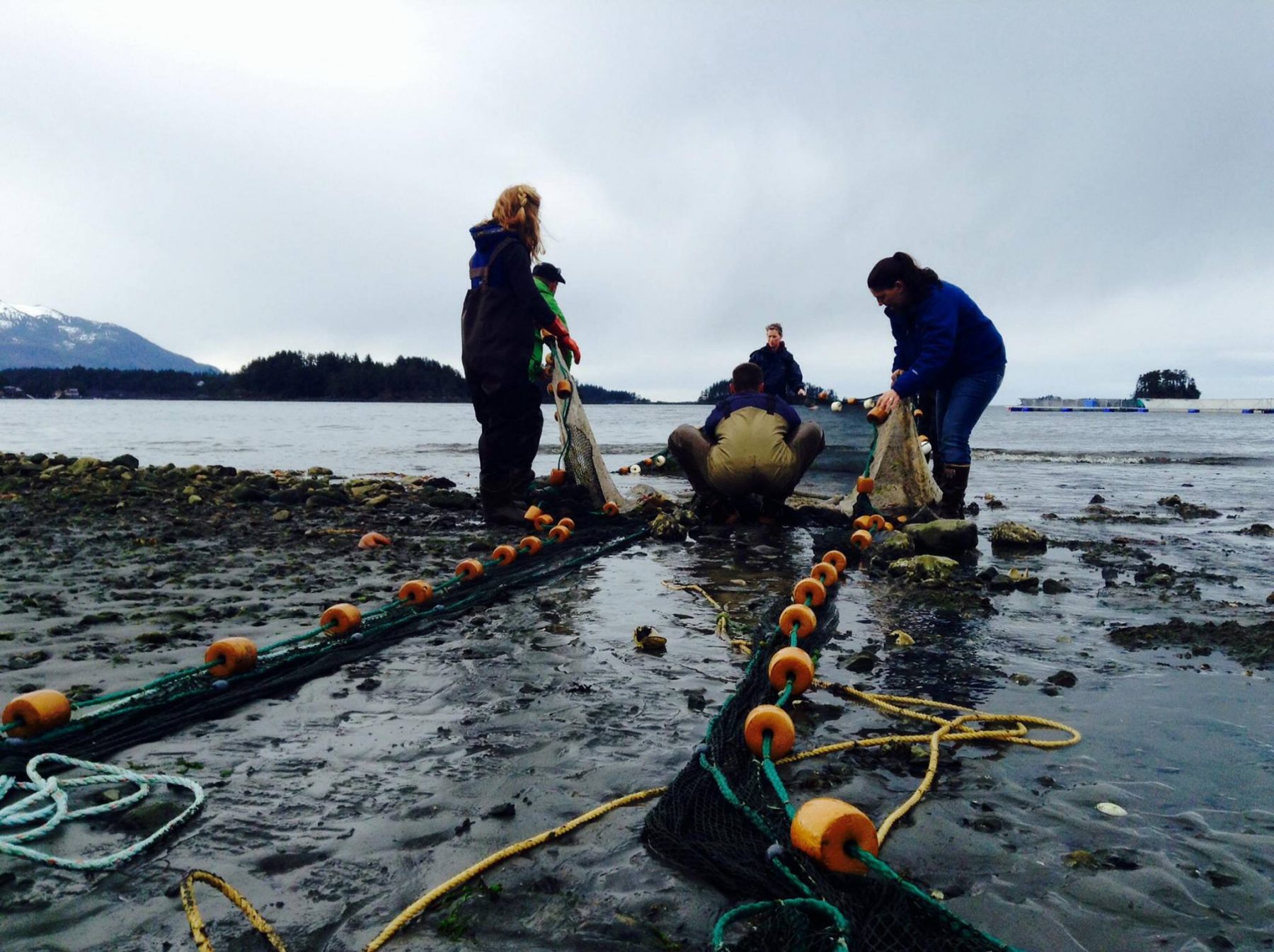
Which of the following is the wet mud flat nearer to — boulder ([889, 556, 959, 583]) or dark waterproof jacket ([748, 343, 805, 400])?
boulder ([889, 556, 959, 583])

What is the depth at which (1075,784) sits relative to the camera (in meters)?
2.66

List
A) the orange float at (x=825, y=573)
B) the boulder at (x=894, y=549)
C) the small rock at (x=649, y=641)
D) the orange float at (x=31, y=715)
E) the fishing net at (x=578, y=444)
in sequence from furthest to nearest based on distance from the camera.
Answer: the fishing net at (x=578, y=444), the boulder at (x=894, y=549), the orange float at (x=825, y=573), the small rock at (x=649, y=641), the orange float at (x=31, y=715)

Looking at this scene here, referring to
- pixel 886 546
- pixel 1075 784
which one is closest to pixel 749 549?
pixel 886 546

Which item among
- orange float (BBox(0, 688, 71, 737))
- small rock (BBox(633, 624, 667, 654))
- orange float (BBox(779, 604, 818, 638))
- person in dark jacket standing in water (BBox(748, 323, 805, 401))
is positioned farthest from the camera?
person in dark jacket standing in water (BBox(748, 323, 805, 401))

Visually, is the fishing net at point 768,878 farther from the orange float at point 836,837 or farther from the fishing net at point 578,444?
the fishing net at point 578,444

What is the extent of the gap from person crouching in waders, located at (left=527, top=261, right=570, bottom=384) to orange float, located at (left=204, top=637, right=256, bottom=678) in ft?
17.0

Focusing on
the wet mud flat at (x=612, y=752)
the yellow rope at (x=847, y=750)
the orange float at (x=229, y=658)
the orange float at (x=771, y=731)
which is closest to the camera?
the yellow rope at (x=847, y=750)

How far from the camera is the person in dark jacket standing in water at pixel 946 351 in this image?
763 cm

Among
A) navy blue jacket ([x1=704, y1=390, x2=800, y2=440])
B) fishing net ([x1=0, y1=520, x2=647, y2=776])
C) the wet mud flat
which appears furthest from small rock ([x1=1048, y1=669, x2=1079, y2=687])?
navy blue jacket ([x1=704, y1=390, x2=800, y2=440])

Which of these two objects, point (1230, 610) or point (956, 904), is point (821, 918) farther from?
point (1230, 610)

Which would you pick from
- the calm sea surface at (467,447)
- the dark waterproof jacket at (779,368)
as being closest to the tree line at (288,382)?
the calm sea surface at (467,447)

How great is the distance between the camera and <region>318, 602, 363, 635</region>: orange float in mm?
4277

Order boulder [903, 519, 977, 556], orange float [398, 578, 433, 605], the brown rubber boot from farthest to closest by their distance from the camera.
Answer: the brown rubber boot < boulder [903, 519, 977, 556] < orange float [398, 578, 433, 605]

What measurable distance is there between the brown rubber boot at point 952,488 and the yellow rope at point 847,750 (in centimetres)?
522
